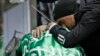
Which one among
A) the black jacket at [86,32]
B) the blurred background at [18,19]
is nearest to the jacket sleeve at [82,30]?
the black jacket at [86,32]

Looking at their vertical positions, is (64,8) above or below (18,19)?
above

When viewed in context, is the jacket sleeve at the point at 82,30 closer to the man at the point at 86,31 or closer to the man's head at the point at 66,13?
the man at the point at 86,31

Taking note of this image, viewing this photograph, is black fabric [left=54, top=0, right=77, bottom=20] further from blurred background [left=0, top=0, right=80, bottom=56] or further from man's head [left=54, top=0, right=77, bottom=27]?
blurred background [left=0, top=0, right=80, bottom=56]

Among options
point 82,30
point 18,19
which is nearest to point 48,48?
point 82,30

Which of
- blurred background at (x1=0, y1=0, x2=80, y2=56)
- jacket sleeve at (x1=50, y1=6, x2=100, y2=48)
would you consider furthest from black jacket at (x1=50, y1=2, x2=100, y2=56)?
blurred background at (x1=0, y1=0, x2=80, y2=56)

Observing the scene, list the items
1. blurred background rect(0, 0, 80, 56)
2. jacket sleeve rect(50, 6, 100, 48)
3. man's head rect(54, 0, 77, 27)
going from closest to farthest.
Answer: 1. jacket sleeve rect(50, 6, 100, 48)
2. man's head rect(54, 0, 77, 27)
3. blurred background rect(0, 0, 80, 56)

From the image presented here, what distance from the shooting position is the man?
1.49 metres

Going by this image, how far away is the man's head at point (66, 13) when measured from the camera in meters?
1.62

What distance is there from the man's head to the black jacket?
0.05 metres

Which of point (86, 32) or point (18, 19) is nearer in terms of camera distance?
point (86, 32)

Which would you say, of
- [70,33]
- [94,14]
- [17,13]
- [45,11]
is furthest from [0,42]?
[45,11]

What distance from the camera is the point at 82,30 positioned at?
149 centimetres

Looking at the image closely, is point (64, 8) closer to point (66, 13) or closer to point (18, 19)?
point (66, 13)

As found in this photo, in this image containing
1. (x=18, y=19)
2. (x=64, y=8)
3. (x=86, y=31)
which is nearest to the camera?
(x=86, y=31)
